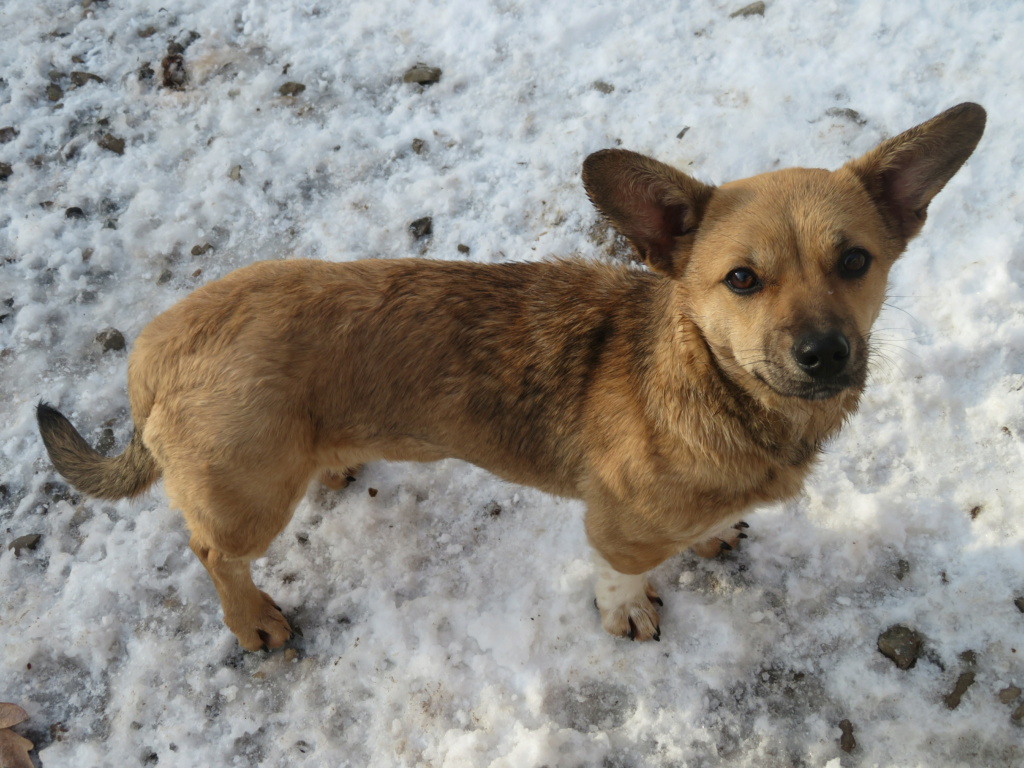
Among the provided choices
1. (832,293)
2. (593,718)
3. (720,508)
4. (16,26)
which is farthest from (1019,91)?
(16,26)

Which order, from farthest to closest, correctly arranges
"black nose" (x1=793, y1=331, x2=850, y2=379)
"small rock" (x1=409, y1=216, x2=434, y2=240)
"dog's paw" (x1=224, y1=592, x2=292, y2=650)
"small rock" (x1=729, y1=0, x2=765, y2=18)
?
"small rock" (x1=729, y1=0, x2=765, y2=18) < "small rock" (x1=409, y1=216, x2=434, y2=240) < "dog's paw" (x1=224, y1=592, x2=292, y2=650) < "black nose" (x1=793, y1=331, x2=850, y2=379)

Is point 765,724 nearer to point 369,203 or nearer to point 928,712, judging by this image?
point 928,712

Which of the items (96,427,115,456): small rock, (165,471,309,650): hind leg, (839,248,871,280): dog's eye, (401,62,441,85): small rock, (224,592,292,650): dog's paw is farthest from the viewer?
(401,62,441,85): small rock

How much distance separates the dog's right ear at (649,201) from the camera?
2.96 metres

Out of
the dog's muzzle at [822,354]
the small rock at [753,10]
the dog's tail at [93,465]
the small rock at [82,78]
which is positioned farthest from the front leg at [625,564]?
the small rock at [82,78]

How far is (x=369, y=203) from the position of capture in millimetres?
5488

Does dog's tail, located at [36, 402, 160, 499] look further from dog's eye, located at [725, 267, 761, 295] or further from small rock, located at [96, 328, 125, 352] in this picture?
dog's eye, located at [725, 267, 761, 295]

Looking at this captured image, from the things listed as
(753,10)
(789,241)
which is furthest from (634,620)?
(753,10)

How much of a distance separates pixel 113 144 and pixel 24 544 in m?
3.18

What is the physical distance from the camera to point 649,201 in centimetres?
310

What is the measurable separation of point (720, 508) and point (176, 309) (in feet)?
8.51

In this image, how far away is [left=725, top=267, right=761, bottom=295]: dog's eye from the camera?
2918mm

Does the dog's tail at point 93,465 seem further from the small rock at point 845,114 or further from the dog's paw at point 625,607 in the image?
the small rock at point 845,114

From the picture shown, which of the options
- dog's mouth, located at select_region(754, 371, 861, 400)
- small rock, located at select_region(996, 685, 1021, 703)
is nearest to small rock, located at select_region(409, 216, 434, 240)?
dog's mouth, located at select_region(754, 371, 861, 400)
